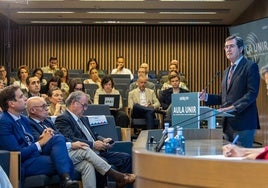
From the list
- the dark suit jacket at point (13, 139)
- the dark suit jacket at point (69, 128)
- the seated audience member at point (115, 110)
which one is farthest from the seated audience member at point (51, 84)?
the dark suit jacket at point (13, 139)

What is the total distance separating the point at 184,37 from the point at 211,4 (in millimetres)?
3091

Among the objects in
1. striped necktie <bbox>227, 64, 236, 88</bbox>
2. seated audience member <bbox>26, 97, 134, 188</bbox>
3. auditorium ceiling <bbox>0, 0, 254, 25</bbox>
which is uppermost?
auditorium ceiling <bbox>0, 0, 254, 25</bbox>

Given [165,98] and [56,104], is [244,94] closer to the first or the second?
[56,104]

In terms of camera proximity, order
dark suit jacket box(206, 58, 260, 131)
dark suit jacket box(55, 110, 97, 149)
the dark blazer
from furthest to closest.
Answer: the dark blazer < dark suit jacket box(55, 110, 97, 149) < dark suit jacket box(206, 58, 260, 131)

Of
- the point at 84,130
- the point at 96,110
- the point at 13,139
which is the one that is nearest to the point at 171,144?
the point at 13,139

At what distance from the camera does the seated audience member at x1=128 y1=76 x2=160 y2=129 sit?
9.34 m

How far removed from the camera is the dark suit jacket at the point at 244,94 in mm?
4199

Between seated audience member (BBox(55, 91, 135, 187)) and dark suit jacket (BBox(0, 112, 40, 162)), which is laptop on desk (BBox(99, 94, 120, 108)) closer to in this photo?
seated audience member (BBox(55, 91, 135, 187))

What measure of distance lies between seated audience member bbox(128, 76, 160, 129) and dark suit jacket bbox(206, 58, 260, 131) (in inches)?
197

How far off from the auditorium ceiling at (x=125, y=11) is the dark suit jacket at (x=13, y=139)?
21.7 feet

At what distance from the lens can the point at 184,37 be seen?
1505 cm

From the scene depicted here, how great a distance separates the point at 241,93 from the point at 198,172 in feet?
7.88

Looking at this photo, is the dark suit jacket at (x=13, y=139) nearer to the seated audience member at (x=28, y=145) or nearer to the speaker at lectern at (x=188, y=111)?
the seated audience member at (x=28, y=145)

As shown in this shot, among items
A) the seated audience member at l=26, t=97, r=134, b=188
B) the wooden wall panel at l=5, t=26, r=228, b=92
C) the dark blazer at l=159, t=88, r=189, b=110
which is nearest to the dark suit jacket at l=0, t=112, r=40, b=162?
the seated audience member at l=26, t=97, r=134, b=188
